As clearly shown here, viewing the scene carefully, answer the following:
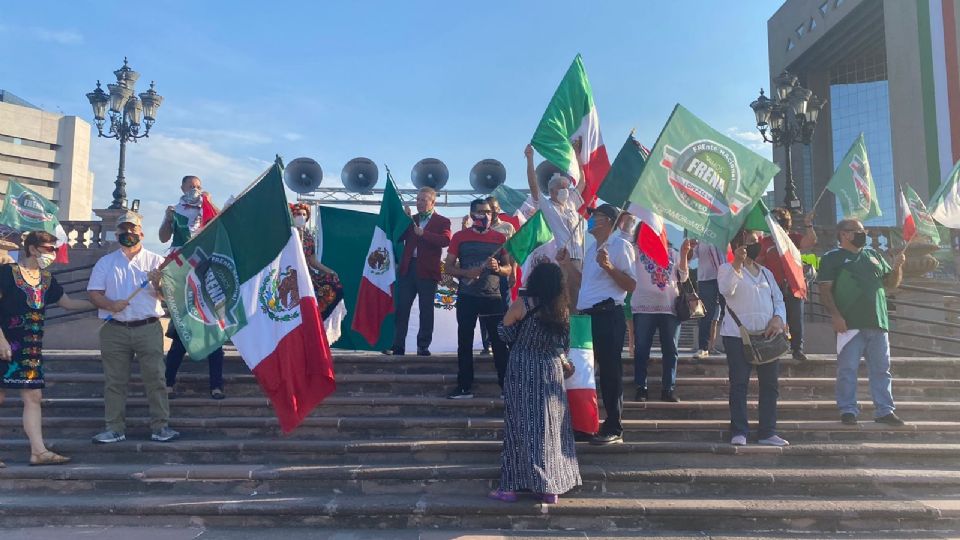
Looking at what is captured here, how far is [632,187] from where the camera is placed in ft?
20.3

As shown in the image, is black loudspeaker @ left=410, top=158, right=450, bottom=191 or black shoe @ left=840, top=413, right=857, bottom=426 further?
black loudspeaker @ left=410, top=158, right=450, bottom=191

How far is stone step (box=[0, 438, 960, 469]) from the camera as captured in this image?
17.9 feet

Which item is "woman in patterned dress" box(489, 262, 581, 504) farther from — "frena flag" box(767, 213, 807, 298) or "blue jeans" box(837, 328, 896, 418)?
"blue jeans" box(837, 328, 896, 418)

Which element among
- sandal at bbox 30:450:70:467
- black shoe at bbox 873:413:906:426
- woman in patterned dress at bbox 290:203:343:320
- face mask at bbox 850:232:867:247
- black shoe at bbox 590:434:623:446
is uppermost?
face mask at bbox 850:232:867:247

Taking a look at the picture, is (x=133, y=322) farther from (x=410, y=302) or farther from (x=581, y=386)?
(x=581, y=386)

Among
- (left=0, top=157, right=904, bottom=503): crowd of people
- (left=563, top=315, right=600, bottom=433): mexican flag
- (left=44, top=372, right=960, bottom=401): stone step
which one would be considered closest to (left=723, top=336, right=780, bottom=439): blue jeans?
(left=0, top=157, right=904, bottom=503): crowd of people

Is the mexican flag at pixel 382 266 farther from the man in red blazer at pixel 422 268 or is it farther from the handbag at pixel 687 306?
the handbag at pixel 687 306

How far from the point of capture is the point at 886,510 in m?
4.75

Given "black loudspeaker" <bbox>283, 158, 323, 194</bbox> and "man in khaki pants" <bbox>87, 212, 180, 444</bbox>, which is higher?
"black loudspeaker" <bbox>283, 158, 323, 194</bbox>

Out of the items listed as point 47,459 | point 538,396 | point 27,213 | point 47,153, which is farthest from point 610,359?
point 47,153

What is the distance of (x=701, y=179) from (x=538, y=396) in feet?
7.94

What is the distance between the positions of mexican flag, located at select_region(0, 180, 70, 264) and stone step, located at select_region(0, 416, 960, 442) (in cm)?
594

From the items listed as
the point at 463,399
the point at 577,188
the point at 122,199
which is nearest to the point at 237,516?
the point at 463,399

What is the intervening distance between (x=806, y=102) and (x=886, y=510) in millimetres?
11371
